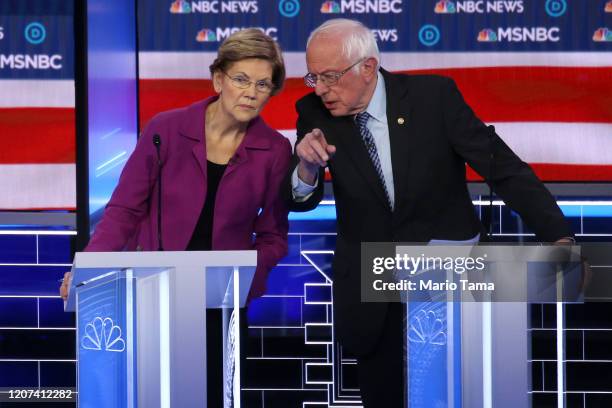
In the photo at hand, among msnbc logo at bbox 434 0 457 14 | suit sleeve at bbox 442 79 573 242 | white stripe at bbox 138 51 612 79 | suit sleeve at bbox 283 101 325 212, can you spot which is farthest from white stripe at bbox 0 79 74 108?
suit sleeve at bbox 442 79 573 242

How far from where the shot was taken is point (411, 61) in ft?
16.5

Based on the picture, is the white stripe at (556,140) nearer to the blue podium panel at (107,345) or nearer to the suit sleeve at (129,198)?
the suit sleeve at (129,198)

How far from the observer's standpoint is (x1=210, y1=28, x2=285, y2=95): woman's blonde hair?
10.3 ft

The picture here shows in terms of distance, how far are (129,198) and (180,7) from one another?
1.98 metres

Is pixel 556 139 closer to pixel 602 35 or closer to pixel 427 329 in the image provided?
pixel 602 35

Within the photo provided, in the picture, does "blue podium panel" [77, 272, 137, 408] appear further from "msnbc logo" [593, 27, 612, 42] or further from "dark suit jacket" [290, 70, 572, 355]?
"msnbc logo" [593, 27, 612, 42]

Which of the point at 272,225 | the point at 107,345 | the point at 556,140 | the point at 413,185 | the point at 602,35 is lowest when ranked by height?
the point at 107,345

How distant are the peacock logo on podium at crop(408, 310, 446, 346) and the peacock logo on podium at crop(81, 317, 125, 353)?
0.56 meters

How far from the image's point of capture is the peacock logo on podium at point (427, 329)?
2246 mm

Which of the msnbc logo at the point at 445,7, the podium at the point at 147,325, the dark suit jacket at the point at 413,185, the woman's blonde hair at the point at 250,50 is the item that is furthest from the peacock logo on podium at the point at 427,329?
the msnbc logo at the point at 445,7

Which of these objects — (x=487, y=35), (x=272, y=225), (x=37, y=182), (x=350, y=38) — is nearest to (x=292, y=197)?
(x=272, y=225)

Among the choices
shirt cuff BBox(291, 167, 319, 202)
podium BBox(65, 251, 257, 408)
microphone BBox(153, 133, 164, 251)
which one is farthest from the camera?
shirt cuff BBox(291, 167, 319, 202)

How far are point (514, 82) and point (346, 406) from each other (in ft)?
5.17

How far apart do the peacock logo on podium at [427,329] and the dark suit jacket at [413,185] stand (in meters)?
0.83
